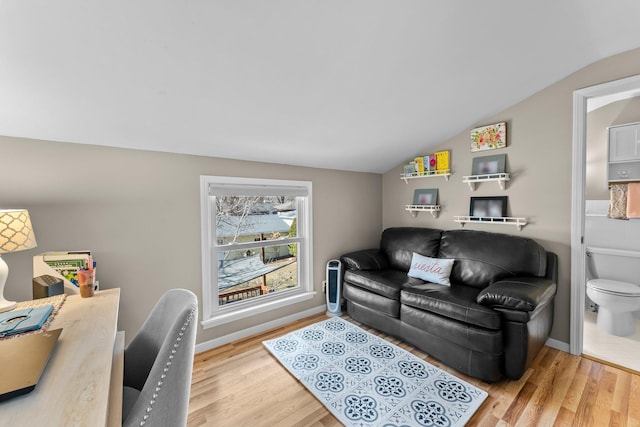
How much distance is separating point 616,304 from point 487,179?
61.1 inches

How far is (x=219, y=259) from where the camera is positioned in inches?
99.7

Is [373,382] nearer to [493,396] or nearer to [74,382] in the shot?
[493,396]

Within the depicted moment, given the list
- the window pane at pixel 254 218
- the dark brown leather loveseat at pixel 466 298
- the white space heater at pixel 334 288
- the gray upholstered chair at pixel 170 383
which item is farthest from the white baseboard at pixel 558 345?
the gray upholstered chair at pixel 170 383

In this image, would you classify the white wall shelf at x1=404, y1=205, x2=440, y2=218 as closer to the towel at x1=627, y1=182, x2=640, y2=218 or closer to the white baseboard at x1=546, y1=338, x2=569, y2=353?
the white baseboard at x1=546, y1=338, x2=569, y2=353

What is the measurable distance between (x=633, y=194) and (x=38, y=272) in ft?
16.4

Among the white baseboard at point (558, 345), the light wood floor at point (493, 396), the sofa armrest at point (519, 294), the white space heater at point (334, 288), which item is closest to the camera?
the light wood floor at point (493, 396)

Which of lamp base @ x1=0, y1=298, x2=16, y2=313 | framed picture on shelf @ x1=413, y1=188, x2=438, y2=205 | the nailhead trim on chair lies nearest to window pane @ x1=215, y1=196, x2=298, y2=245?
lamp base @ x1=0, y1=298, x2=16, y2=313

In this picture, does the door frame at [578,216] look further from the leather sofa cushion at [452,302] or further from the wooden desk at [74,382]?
the wooden desk at [74,382]

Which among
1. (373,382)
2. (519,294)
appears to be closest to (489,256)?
(519,294)

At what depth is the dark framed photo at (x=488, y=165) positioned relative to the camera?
8.61 ft

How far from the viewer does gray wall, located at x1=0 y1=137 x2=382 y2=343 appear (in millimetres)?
1668

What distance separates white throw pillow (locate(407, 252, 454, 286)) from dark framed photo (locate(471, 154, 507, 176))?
38.4 inches

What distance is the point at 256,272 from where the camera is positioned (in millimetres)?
2812

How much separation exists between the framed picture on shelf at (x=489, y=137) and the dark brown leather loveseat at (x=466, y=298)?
2.87 ft
